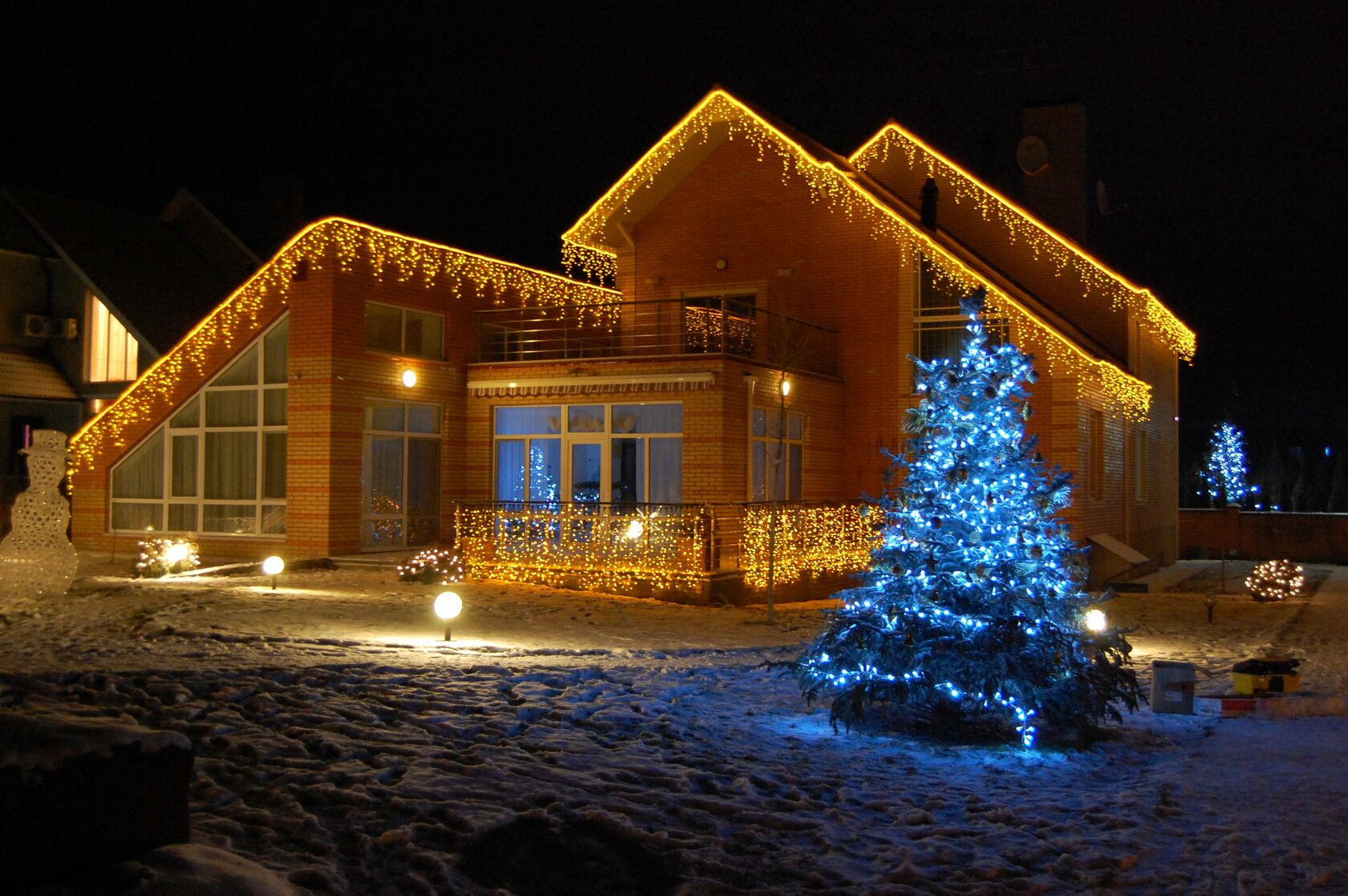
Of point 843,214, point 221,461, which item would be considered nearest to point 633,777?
point 221,461

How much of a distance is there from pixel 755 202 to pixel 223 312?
10.1 meters

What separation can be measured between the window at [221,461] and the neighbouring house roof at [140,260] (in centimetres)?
704

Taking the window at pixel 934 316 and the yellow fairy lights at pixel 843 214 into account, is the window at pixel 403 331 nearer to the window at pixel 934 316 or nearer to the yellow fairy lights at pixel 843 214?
the yellow fairy lights at pixel 843 214

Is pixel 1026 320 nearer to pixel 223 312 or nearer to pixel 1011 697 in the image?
pixel 1011 697

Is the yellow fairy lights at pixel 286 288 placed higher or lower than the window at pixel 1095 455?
higher

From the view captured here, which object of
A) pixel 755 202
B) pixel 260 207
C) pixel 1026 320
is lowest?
pixel 1026 320

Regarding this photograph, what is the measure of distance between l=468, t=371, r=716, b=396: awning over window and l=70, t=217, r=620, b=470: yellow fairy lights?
128 cm

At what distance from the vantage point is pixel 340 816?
619 cm

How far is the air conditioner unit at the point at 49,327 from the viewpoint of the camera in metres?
29.5

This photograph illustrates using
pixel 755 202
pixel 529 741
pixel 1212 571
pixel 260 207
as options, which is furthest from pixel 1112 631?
pixel 260 207

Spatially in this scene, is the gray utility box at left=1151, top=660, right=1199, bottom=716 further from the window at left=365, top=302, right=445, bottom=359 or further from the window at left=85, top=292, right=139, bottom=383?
the window at left=85, top=292, right=139, bottom=383

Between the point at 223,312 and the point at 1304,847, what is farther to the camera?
the point at 223,312

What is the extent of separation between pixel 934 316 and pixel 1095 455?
3.93 meters

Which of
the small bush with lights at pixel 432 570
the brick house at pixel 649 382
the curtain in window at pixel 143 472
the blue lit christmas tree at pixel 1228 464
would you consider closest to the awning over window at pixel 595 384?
the brick house at pixel 649 382
